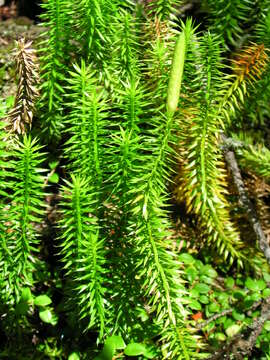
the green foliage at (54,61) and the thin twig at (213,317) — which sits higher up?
the green foliage at (54,61)

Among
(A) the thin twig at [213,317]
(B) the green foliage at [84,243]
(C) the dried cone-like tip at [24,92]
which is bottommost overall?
(A) the thin twig at [213,317]

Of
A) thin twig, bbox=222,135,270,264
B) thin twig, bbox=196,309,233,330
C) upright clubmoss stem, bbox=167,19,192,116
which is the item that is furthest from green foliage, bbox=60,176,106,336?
thin twig, bbox=222,135,270,264

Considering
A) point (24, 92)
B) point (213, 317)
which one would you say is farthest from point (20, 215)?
point (213, 317)

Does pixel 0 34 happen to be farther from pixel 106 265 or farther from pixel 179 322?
pixel 179 322

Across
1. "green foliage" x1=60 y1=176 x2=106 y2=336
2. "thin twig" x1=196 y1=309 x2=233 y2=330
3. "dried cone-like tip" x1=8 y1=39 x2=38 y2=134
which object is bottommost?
"thin twig" x1=196 y1=309 x2=233 y2=330

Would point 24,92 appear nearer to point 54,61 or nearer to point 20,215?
point 54,61

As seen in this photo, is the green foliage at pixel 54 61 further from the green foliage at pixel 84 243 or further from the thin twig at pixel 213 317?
the thin twig at pixel 213 317

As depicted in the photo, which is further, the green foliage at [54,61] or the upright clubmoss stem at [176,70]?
the green foliage at [54,61]

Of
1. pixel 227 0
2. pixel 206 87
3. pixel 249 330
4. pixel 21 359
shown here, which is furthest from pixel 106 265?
pixel 227 0

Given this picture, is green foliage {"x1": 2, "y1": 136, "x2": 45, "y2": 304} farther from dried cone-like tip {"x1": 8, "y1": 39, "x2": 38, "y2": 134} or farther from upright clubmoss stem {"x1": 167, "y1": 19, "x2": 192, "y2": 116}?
upright clubmoss stem {"x1": 167, "y1": 19, "x2": 192, "y2": 116}

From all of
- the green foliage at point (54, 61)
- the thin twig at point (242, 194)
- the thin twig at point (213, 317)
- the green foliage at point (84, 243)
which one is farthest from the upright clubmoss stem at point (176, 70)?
the thin twig at point (213, 317)
